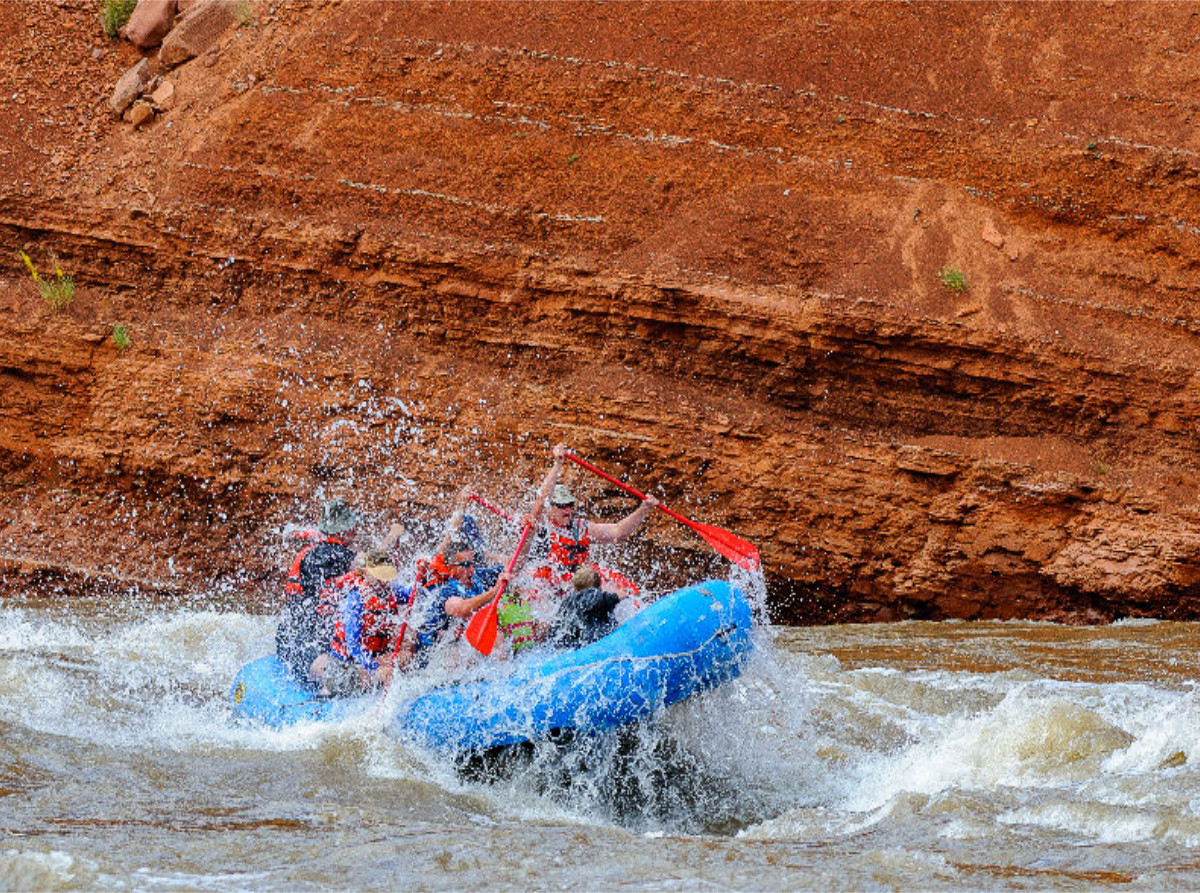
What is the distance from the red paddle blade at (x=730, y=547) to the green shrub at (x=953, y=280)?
4092 millimetres

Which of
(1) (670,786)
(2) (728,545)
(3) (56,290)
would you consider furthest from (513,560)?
(3) (56,290)

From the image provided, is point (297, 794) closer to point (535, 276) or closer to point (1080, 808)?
point (1080, 808)

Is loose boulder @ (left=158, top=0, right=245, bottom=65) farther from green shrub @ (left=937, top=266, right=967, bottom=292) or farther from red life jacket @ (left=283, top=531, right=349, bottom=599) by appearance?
red life jacket @ (left=283, top=531, right=349, bottom=599)

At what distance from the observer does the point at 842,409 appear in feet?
37.6

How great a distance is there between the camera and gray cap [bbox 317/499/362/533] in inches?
314

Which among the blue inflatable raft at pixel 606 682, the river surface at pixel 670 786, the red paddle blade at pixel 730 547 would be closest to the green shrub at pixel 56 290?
the river surface at pixel 670 786

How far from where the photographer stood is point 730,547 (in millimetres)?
8570

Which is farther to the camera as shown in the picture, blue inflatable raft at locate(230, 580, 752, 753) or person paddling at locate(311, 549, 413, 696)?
person paddling at locate(311, 549, 413, 696)

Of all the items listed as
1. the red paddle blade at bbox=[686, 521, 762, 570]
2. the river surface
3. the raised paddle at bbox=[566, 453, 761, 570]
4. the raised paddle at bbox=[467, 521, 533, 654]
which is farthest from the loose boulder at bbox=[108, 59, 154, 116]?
the raised paddle at bbox=[467, 521, 533, 654]

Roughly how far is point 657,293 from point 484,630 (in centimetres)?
513

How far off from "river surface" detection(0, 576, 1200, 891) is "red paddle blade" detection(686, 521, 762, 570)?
29.8 inches

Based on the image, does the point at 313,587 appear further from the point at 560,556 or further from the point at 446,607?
the point at 560,556

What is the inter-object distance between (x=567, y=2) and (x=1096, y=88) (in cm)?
495

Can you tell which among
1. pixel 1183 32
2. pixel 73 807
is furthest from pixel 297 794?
pixel 1183 32
